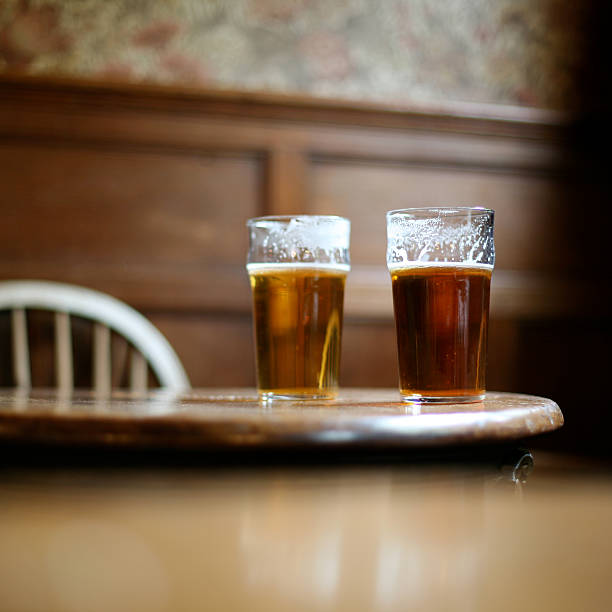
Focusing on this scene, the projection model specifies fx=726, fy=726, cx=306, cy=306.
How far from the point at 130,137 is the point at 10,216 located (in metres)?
0.34

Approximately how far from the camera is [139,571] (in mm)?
622

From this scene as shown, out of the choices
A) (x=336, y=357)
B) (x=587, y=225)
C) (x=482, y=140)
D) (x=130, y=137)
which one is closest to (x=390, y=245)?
(x=336, y=357)

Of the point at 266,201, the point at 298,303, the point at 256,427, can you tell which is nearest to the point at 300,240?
the point at 298,303

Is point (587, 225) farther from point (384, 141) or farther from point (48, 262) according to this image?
point (48, 262)

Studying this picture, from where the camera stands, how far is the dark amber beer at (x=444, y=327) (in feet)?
2.44

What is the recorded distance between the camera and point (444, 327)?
0.74 metres

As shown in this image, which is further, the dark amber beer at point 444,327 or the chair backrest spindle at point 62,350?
the chair backrest spindle at point 62,350

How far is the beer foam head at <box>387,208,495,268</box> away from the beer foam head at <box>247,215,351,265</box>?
7 centimetres

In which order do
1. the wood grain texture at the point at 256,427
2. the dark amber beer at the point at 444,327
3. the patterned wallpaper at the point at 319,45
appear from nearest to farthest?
the wood grain texture at the point at 256,427
the dark amber beer at the point at 444,327
the patterned wallpaper at the point at 319,45

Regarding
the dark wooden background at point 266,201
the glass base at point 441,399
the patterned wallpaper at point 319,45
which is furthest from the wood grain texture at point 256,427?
the patterned wallpaper at point 319,45

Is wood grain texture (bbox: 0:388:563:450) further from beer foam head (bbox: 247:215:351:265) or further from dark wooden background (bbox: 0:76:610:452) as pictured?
dark wooden background (bbox: 0:76:610:452)

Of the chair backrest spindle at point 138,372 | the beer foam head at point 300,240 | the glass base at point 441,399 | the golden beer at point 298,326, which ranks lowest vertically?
the chair backrest spindle at point 138,372

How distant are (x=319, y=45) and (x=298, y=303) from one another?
1284mm

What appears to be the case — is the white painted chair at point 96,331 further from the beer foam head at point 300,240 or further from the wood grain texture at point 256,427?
the wood grain texture at point 256,427
